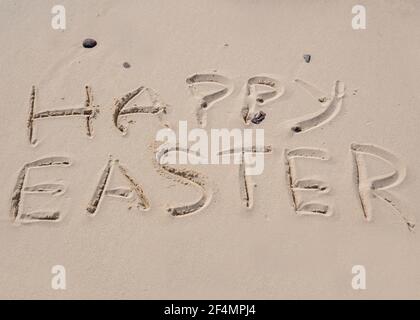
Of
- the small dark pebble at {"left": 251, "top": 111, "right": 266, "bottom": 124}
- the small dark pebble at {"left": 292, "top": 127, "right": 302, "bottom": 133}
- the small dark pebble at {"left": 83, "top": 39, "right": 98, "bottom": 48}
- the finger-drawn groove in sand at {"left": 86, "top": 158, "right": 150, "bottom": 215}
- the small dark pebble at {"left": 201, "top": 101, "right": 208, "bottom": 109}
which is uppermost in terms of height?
the small dark pebble at {"left": 83, "top": 39, "right": 98, "bottom": 48}

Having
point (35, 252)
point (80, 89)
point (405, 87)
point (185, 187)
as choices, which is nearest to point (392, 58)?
point (405, 87)

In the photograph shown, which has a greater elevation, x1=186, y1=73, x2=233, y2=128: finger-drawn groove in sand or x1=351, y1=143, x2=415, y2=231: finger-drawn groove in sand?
x1=186, y1=73, x2=233, y2=128: finger-drawn groove in sand

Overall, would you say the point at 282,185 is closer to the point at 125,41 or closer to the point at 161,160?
the point at 161,160

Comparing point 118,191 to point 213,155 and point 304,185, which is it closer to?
point 213,155

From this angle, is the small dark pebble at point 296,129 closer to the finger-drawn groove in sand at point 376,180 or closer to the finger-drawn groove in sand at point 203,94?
the finger-drawn groove in sand at point 376,180

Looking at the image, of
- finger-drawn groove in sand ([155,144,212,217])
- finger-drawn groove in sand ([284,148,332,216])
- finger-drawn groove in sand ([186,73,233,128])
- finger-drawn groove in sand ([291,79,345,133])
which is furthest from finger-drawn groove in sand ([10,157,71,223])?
finger-drawn groove in sand ([291,79,345,133])

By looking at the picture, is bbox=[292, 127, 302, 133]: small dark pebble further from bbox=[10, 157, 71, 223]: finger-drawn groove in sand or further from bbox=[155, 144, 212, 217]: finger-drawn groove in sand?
bbox=[10, 157, 71, 223]: finger-drawn groove in sand
